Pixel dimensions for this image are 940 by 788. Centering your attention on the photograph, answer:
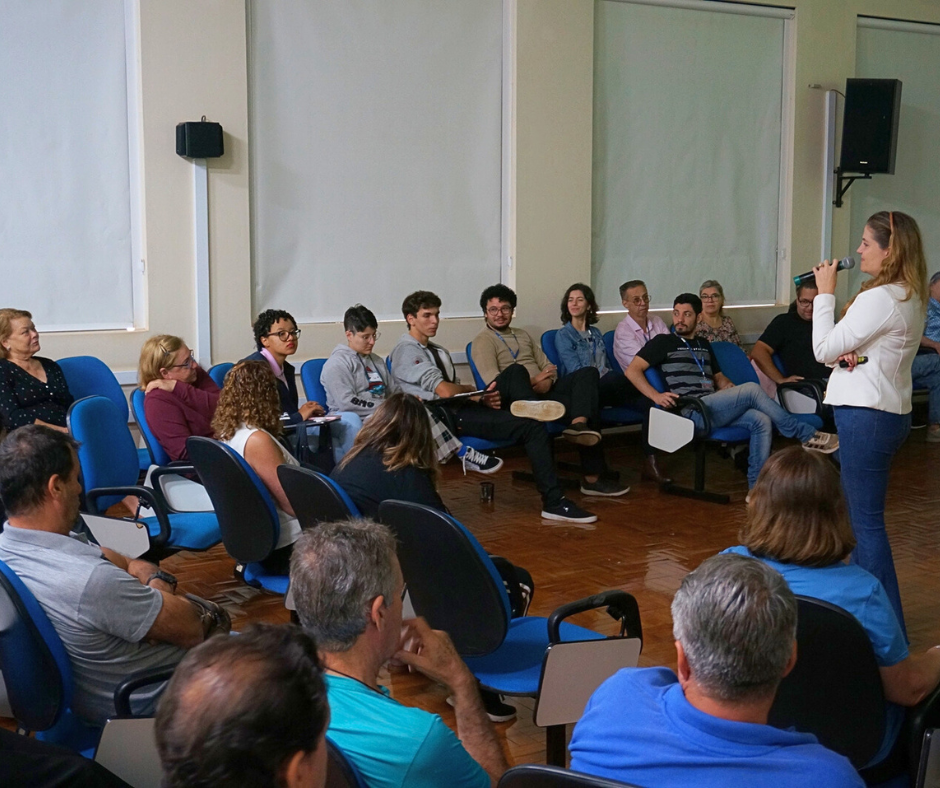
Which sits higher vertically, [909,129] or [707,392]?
[909,129]

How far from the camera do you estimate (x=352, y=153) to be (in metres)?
6.61

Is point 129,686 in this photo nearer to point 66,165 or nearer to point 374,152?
point 66,165

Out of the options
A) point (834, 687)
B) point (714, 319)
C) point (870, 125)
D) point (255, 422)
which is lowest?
point (834, 687)

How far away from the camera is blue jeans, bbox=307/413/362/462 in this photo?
5.19 metres

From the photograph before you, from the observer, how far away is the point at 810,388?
21.7 feet

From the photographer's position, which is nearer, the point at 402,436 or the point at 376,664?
the point at 376,664

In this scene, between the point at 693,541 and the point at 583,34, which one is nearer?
the point at 693,541

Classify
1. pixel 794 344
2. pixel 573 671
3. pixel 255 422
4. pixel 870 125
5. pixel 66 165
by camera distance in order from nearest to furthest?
pixel 573 671 < pixel 255 422 < pixel 66 165 < pixel 794 344 < pixel 870 125

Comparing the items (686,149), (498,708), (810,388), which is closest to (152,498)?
(498,708)

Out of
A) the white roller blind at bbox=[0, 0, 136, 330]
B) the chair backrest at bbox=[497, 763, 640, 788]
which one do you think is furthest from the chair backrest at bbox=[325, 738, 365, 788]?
the white roller blind at bbox=[0, 0, 136, 330]

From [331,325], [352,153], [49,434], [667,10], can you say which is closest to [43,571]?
[49,434]

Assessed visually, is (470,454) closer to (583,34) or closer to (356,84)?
(356,84)

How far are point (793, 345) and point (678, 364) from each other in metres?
1.35

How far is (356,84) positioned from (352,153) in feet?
1.45
